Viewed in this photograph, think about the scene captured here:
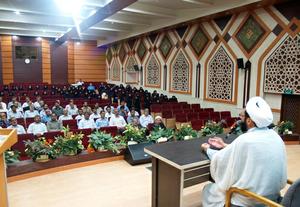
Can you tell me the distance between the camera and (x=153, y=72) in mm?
14367

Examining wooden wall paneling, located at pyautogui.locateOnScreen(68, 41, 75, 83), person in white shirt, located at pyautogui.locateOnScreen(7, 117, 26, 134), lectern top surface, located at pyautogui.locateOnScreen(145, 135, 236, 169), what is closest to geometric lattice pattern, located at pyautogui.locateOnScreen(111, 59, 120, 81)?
wooden wall paneling, located at pyautogui.locateOnScreen(68, 41, 75, 83)

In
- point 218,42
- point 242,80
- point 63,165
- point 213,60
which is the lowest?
point 63,165

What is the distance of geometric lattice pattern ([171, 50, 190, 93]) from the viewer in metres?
11.8

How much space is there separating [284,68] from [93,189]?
7134 millimetres

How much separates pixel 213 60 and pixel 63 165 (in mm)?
7891

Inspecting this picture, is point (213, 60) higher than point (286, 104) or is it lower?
higher

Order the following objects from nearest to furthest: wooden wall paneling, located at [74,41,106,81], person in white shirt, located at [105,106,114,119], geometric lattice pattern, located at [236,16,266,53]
Result: person in white shirt, located at [105,106,114,119] < geometric lattice pattern, located at [236,16,266,53] < wooden wall paneling, located at [74,41,106,81]

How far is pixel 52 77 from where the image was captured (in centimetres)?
1834

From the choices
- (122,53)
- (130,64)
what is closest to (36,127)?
(130,64)

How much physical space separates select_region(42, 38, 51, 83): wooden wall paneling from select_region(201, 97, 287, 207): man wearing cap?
17.9m

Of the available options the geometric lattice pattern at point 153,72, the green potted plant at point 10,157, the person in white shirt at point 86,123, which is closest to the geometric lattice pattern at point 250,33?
the geometric lattice pattern at point 153,72

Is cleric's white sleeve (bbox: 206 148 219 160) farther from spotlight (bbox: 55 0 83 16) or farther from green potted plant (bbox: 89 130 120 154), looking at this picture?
spotlight (bbox: 55 0 83 16)

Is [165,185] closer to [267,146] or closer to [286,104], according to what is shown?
[267,146]

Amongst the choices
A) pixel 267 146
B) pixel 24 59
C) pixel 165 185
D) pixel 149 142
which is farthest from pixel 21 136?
pixel 24 59
